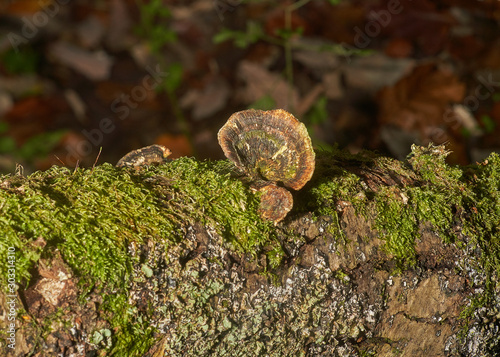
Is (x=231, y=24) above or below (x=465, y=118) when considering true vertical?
above

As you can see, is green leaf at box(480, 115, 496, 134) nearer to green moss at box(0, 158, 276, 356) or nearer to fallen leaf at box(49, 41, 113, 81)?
green moss at box(0, 158, 276, 356)

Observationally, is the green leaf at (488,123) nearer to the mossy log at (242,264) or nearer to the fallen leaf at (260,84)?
the fallen leaf at (260,84)

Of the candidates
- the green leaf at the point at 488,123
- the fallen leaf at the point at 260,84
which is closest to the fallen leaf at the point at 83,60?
the fallen leaf at the point at 260,84

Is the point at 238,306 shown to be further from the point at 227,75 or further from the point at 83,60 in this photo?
the point at 83,60

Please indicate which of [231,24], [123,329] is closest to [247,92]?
[231,24]

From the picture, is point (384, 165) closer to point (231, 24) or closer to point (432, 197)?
point (432, 197)

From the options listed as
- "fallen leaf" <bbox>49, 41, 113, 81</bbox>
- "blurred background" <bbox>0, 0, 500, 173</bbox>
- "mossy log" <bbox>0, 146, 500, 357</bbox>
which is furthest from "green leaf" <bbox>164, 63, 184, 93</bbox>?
"mossy log" <bbox>0, 146, 500, 357</bbox>
